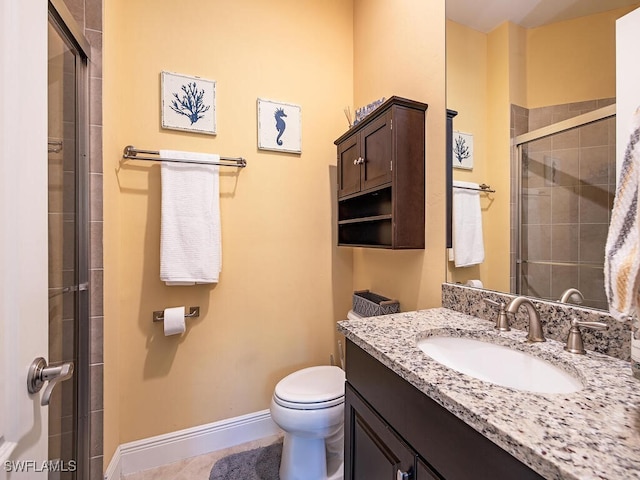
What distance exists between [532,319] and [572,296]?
14 centimetres

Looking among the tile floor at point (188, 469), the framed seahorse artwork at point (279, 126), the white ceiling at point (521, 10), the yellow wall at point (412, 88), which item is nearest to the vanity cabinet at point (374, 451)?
the yellow wall at point (412, 88)

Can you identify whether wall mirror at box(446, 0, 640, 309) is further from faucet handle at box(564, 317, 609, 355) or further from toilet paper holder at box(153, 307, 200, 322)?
toilet paper holder at box(153, 307, 200, 322)

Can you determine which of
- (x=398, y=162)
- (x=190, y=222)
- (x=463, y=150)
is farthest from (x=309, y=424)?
(x=463, y=150)

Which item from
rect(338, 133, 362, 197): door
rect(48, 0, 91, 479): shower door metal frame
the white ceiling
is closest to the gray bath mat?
rect(48, 0, 91, 479): shower door metal frame

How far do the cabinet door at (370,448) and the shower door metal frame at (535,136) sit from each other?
25.4 inches

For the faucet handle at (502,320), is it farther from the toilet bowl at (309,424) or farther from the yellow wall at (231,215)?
the yellow wall at (231,215)

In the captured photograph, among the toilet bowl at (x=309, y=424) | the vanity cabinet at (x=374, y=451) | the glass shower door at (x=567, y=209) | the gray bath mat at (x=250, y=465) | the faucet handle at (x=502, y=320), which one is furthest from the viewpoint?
the gray bath mat at (x=250, y=465)

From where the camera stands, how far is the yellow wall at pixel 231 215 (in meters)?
1.43

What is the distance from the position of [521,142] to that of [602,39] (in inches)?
11.8

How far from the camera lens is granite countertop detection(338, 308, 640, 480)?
372 mm

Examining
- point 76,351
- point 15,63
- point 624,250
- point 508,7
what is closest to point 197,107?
point 15,63

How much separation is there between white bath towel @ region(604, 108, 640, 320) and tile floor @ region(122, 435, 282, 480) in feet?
5.86

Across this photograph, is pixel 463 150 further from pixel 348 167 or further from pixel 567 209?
pixel 348 167

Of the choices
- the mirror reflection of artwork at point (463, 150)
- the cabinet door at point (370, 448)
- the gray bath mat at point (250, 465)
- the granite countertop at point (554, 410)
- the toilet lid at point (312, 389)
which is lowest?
the gray bath mat at point (250, 465)
